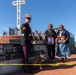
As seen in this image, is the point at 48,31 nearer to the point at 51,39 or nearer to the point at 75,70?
the point at 51,39

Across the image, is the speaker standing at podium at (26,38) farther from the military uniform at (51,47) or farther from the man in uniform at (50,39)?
the military uniform at (51,47)

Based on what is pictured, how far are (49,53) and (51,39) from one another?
0.73m

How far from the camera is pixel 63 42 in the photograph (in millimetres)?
11539

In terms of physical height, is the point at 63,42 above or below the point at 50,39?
below

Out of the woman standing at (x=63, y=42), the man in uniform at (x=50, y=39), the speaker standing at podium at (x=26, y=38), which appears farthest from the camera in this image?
the woman standing at (x=63, y=42)

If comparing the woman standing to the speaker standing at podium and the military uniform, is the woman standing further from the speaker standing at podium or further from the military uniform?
the speaker standing at podium

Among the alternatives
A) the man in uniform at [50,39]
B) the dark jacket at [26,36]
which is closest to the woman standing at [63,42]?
the man in uniform at [50,39]

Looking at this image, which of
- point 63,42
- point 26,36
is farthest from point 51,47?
point 26,36

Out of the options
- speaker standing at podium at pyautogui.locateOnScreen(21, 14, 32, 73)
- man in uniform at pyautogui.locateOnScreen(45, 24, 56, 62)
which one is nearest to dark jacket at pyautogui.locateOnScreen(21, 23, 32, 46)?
speaker standing at podium at pyautogui.locateOnScreen(21, 14, 32, 73)

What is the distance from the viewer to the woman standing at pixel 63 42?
11.5 meters

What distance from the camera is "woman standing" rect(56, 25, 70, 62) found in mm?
11500

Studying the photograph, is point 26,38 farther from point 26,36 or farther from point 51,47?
point 51,47

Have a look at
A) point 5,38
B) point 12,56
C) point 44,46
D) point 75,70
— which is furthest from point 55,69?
point 5,38

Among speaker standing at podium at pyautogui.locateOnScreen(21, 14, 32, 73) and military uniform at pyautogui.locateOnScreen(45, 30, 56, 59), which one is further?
military uniform at pyautogui.locateOnScreen(45, 30, 56, 59)
